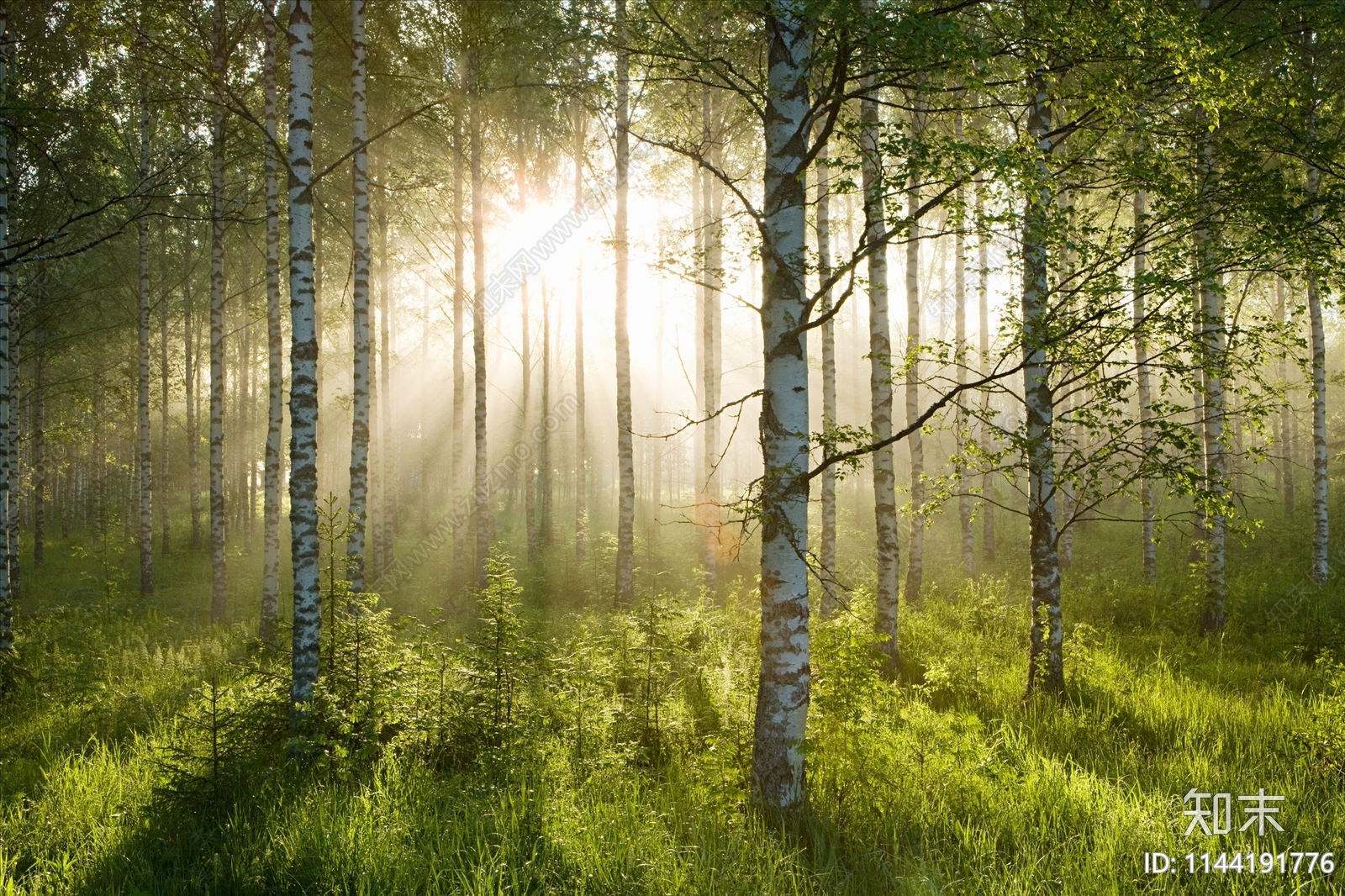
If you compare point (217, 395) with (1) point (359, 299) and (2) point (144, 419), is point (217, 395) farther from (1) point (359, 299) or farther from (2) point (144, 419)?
(2) point (144, 419)

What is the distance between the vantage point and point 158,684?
849 cm

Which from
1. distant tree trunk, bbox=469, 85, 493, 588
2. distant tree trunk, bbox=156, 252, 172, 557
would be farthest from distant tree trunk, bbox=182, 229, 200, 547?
Answer: distant tree trunk, bbox=469, 85, 493, 588

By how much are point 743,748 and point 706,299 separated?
11946 millimetres

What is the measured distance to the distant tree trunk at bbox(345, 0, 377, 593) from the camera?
10.2m

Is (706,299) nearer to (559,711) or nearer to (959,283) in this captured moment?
(959,283)

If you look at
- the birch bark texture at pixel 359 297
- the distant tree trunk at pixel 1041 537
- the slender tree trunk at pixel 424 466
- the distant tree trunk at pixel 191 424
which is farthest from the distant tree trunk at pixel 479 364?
the distant tree trunk at pixel 1041 537

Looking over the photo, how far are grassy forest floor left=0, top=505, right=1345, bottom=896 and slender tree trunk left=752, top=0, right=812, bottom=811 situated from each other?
456 millimetres

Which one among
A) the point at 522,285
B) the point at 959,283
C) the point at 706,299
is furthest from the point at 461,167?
the point at 959,283

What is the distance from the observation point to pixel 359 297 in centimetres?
1085

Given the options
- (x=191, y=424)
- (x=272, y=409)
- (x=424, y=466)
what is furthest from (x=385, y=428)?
(x=424, y=466)

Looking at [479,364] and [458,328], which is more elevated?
[458,328]

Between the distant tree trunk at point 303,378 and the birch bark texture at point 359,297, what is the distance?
342 centimetres

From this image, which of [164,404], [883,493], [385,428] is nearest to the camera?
[883,493]

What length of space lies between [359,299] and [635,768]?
339 inches
